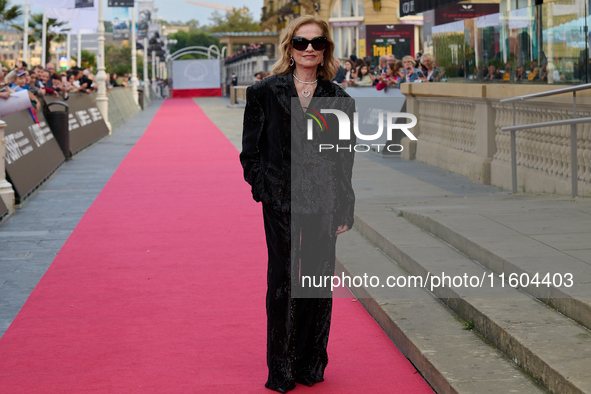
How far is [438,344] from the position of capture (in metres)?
5.01

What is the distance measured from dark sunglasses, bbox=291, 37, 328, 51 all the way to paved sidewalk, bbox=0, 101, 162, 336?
3140 millimetres

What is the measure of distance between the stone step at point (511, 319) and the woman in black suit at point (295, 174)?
3.66 ft

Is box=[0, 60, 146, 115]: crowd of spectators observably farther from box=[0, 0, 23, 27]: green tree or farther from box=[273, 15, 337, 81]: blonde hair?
box=[0, 0, 23, 27]: green tree

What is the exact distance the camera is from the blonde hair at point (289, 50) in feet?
13.8

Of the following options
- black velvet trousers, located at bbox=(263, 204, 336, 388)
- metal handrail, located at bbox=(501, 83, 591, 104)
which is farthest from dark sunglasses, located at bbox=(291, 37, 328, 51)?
metal handrail, located at bbox=(501, 83, 591, 104)

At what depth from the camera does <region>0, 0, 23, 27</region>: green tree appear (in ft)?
202

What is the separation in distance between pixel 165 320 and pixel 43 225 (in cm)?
480

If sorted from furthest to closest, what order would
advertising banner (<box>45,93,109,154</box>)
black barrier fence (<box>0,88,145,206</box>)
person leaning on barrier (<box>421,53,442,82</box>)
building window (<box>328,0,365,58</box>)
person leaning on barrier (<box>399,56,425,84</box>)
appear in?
1. building window (<box>328,0,365,58</box>)
2. advertising banner (<box>45,93,109,154</box>)
3. person leaning on barrier (<box>399,56,425,84</box>)
4. person leaning on barrier (<box>421,53,442,82</box>)
5. black barrier fence (<box>0,88,145,206</box>)

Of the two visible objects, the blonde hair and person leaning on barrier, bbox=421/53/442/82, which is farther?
person leaning on barrier, bbox=421/53/442/82

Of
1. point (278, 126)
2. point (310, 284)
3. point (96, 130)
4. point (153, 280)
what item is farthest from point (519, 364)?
point (96, 130)

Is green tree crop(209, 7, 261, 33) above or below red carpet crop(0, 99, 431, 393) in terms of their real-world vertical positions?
above

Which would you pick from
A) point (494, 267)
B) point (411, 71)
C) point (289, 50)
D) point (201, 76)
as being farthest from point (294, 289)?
point (201, 76)

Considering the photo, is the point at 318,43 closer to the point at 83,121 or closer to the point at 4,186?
the point at 4,186

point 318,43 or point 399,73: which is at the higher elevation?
point 399,73
